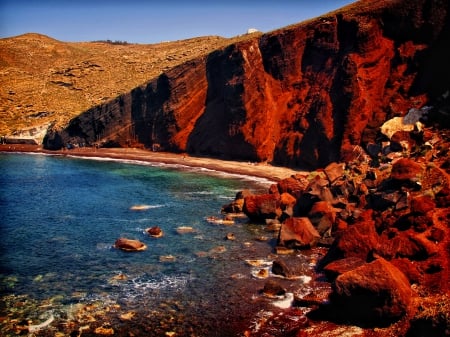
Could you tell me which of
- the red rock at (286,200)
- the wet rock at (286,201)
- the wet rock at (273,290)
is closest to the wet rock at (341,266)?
the wet rock at (273,290)

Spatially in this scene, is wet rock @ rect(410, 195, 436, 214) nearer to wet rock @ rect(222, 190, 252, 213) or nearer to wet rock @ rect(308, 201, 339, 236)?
wet rock @ rect(308, 201, 339, 236)

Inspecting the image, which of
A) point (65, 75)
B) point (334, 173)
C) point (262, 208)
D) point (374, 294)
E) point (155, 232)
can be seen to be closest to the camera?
point (374, 294)

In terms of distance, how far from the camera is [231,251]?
3619 centimetres

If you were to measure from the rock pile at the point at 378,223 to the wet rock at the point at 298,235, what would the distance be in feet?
0.27

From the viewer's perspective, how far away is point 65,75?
141 meters

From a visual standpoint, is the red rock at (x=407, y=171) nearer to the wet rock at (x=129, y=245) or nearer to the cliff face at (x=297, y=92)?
the wet rock at (x=129, y=245)

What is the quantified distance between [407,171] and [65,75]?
12727cm

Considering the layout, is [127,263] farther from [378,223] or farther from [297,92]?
[297,92]

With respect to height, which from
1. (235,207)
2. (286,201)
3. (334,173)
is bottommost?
(235,207)

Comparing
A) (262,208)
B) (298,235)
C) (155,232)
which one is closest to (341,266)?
(298,235)

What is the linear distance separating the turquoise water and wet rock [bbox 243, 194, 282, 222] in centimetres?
144

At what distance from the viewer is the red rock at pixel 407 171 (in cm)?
3379

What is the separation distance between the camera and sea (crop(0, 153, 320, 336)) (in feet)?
80.6

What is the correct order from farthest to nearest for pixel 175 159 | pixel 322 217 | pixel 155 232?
pixel 175 159 < pixel 155 232 < pixel 322 217
